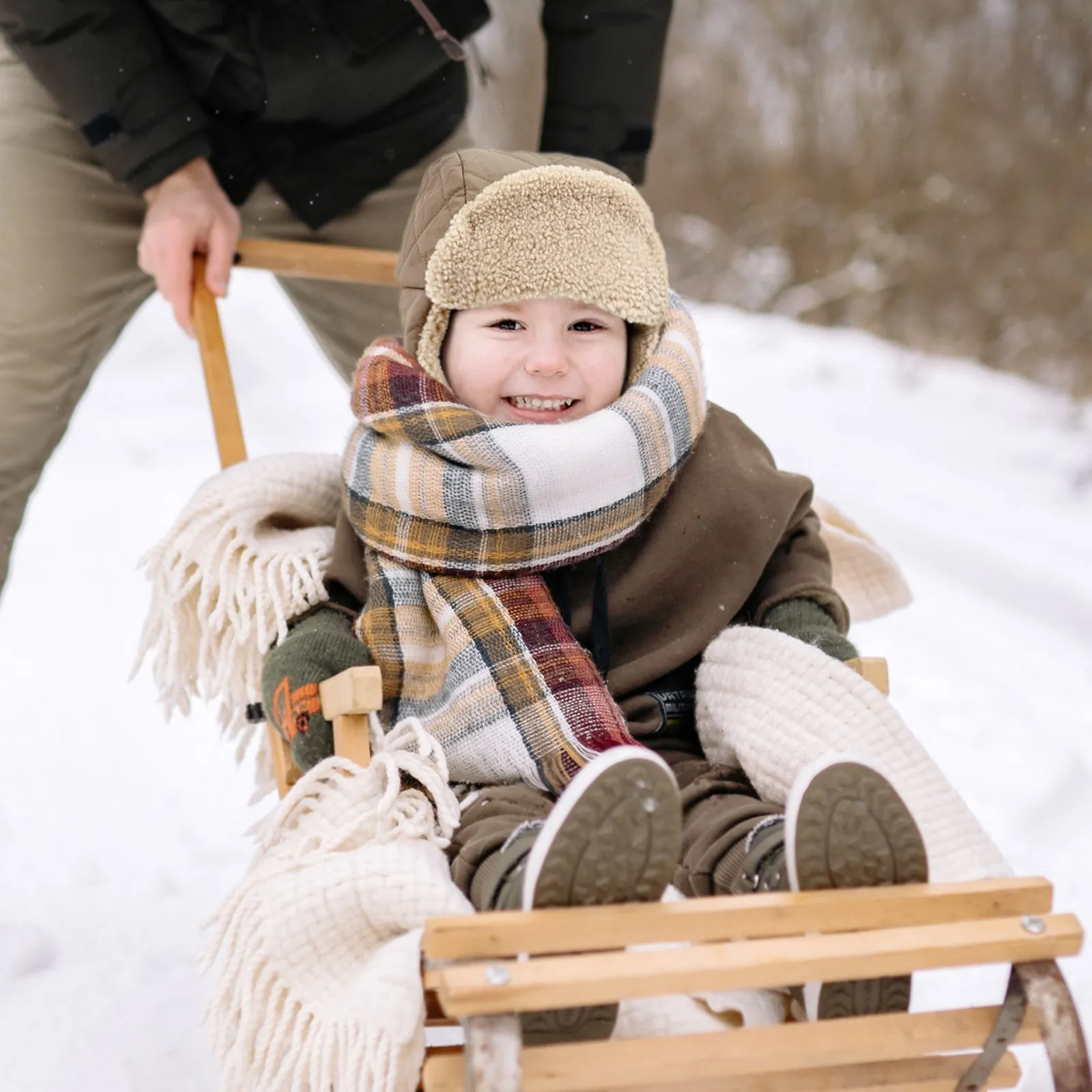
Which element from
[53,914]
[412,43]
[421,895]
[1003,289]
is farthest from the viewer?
[1003,289]

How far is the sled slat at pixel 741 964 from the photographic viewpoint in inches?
37.1

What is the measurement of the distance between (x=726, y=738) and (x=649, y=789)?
417 millimetres

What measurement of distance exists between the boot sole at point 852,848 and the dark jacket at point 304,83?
3.62 ft

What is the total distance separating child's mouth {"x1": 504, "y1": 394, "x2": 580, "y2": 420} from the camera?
155 centimetres

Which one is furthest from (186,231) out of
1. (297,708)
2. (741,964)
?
(741,964)

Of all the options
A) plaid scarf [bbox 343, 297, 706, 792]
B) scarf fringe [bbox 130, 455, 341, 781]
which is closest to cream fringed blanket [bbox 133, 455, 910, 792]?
scarf fringe [bbox 130, 455, 341, 781]

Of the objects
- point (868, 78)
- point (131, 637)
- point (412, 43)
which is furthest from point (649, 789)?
point (868, 78)

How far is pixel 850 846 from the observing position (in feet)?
3.54

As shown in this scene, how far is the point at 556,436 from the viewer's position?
1465 mm

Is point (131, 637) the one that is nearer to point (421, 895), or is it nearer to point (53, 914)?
point (53, 914)

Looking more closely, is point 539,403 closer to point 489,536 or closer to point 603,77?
point 489,536

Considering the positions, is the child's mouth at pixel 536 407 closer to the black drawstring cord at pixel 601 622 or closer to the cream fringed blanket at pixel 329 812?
the black drawstring cord at pixel 601 622

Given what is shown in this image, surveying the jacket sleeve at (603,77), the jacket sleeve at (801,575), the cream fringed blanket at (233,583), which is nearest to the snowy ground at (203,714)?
the cream fringed blanket at (233,583)

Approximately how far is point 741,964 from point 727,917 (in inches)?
1.8
